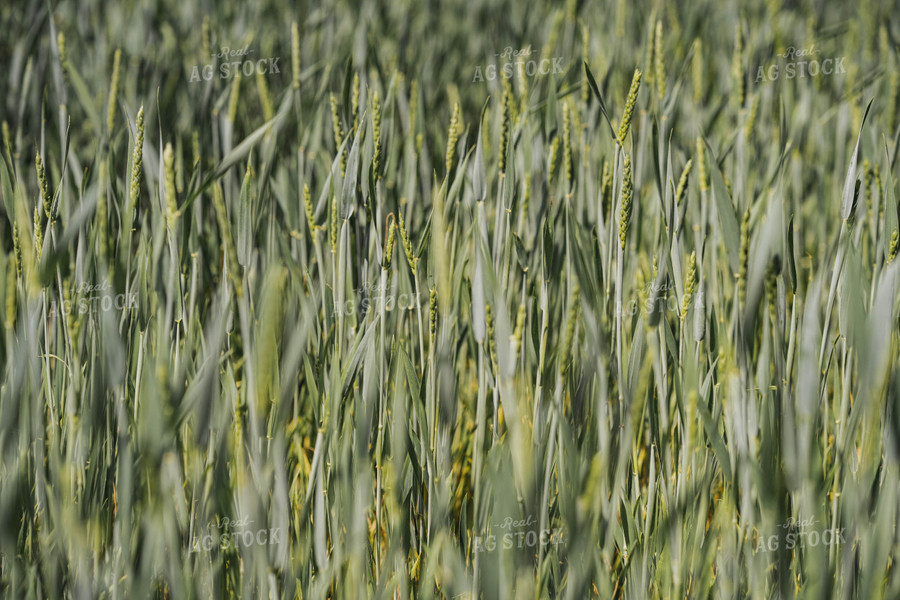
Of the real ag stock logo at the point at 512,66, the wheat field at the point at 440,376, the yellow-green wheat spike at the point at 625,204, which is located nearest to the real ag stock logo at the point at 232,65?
the wheat field at the point at 440,376

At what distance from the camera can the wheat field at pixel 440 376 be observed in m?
0.43

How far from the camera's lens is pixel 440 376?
0.55 meters

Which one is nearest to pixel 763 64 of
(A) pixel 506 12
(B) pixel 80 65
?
(A) pixel 506 12

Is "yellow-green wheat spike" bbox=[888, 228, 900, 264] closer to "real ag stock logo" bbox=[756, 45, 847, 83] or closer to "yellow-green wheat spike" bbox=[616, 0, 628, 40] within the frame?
"real ag stock logo" bbox=[756, 45, 847, 83]

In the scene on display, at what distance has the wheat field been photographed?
43cm

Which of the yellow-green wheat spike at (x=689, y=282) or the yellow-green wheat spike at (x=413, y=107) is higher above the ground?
the yellow-green wheat spike at (x=413, y=107)

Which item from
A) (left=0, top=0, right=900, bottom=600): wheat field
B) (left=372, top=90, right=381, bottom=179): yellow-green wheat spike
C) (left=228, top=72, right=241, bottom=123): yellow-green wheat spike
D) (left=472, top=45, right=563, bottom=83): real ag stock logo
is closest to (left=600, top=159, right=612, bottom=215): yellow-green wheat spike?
(left=0, top=0, right=900, bottom=600): wheat field

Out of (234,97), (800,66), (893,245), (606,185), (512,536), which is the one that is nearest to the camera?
(512,536)

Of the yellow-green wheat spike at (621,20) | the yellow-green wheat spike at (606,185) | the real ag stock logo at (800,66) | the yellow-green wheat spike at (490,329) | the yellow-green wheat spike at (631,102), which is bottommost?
the yellow-green wheat spike at (490,329)

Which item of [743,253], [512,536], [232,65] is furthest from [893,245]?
[232,65]

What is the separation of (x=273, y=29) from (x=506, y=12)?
43 cm

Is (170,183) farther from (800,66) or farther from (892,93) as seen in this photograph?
(800,66)

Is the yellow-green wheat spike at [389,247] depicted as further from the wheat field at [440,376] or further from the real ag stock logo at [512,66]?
the real ag stock logo at [512,66]

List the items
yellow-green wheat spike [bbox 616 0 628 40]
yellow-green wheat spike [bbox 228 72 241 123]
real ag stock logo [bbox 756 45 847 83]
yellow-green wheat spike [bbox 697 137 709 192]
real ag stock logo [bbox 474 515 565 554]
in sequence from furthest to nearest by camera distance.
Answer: yellow-green wheat spike [bbox 616 0 628 40], real ag stock logo [bbox 756 45 847 83], yellow-green wheat spike [bbox 228 72 241 123], yellow-green wheat spike [bbox 697 137 709 192], real ag stock logo [bbox 474 515 565 554]
